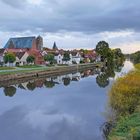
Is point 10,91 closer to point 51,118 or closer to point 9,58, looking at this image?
point 51,118

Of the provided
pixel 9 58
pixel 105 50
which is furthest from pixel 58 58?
pixel 9 58

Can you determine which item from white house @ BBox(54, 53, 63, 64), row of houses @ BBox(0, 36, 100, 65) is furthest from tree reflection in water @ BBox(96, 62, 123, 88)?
white house @ BBox(54, 53, 63, 64)

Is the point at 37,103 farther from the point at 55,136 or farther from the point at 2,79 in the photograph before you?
the point at 2,79

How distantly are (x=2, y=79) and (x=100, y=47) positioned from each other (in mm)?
63313

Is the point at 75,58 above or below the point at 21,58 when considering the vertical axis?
below

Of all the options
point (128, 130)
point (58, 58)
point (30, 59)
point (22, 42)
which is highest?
point (22, 42)

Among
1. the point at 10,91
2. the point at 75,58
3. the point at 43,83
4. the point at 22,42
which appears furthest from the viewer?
the point at 75,58

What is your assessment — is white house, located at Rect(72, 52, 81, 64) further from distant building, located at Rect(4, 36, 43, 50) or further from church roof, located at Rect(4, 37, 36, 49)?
church roof, located at Rect(4, 37, 36, 49)

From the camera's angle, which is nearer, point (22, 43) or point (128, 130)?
point (128, 130)

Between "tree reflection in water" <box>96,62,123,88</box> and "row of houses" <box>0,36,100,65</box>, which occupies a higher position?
"row of houses" <box>0,36,100,65</box>

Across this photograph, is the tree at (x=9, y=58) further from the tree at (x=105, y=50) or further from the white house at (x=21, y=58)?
the tree at (x=105, y=50)

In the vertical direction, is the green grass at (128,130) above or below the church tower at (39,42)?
below

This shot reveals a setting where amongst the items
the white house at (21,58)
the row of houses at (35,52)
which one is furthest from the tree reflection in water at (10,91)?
the row of houses at (35,52)

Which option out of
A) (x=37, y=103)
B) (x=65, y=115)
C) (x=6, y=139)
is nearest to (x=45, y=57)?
(x=37, y=103)
